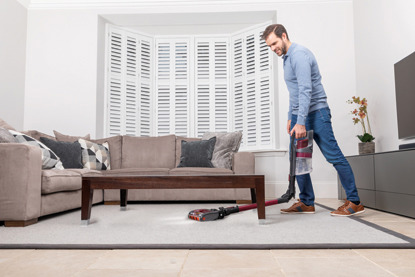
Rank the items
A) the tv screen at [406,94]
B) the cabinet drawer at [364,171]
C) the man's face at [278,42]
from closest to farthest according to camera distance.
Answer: the man's face at [278,42] → the tv screen at [406,94] → the cabinet drawer at [364,171]

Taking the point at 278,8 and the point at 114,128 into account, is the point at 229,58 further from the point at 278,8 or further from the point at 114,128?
the point at 114,128

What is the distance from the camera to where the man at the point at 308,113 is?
2459 mm

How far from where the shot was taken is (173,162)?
13.8 ft

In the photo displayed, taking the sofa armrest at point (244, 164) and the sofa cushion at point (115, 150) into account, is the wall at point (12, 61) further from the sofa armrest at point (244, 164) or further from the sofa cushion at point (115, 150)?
the sofa armrest at point (244, 164)

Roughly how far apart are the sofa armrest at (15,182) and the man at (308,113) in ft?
5.92

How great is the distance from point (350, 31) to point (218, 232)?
3.90 metres

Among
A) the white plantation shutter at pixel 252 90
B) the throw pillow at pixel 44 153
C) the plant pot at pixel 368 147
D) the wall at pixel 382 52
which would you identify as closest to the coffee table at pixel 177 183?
the throw pillow at pixel 44 153

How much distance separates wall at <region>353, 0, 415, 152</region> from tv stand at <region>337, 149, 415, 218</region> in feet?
1.54

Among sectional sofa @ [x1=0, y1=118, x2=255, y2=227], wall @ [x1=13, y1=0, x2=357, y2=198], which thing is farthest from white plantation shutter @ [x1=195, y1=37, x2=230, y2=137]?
sectional sofa @ [x1=0, y1=118, x2=255, y2=227]

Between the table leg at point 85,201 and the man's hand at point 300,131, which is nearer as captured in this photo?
the table leg at point 85,201

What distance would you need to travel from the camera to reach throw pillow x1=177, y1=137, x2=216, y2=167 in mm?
3883

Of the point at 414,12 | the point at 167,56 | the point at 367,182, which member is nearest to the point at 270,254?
the point at 367,182

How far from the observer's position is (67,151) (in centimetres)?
353

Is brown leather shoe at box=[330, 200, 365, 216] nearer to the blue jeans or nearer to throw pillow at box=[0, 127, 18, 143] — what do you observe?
the blue jeans
